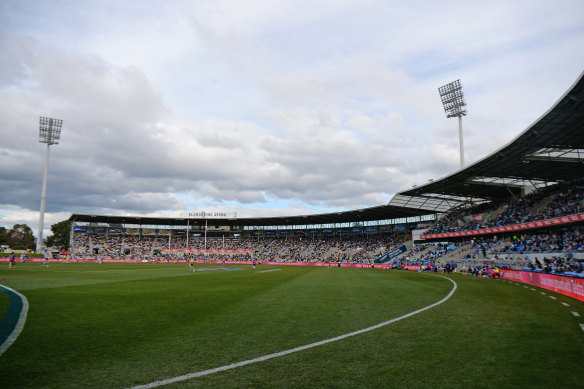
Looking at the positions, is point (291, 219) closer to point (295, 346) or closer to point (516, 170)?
point (516, 170)

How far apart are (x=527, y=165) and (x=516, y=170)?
205 cm

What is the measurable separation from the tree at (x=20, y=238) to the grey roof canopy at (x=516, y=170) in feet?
358

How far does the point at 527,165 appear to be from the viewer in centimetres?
3697

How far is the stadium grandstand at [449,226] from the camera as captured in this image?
30.4 metres

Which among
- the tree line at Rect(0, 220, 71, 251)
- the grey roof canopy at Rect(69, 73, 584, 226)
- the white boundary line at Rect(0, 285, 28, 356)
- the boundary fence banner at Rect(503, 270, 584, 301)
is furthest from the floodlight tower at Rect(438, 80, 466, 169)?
the tree line at Rect(0, 220, 71, 251)

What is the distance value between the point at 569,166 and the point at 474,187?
1332cm

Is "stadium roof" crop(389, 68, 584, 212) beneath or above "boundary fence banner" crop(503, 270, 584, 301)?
above

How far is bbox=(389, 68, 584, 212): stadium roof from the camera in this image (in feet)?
81.4

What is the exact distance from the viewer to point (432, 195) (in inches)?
2239

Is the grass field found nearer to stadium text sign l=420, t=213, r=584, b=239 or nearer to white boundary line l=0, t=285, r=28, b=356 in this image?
white boundary line l=0, t=285, r=28, b=356

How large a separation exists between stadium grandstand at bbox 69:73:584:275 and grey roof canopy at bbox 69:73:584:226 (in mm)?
103

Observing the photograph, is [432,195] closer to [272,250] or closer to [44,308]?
[272,250]

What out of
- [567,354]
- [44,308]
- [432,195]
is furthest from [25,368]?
[432,195]

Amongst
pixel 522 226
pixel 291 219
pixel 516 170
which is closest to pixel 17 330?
pixel 522 226
